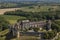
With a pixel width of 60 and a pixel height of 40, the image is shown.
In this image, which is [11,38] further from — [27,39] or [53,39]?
[53,39]

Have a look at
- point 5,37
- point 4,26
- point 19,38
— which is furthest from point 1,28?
point 19,38

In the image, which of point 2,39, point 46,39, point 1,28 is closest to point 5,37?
point 2,39

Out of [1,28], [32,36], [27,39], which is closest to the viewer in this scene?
[27,39]

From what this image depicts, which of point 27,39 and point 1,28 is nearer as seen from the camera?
point 27,39

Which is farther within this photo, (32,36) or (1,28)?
(1,28)

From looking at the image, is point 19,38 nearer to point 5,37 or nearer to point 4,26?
point 5,37

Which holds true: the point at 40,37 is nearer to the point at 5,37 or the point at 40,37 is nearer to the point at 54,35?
the point at 54,35

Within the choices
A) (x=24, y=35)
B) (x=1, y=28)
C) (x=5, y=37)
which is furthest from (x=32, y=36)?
Result: (x=1, y=28)

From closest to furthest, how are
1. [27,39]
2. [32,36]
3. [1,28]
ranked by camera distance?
[27,39], [32,36], [1,28]
